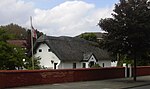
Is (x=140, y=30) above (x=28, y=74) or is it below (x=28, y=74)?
above

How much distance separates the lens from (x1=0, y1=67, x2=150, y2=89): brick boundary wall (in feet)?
87.8

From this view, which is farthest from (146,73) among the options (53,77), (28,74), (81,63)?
(28,74)

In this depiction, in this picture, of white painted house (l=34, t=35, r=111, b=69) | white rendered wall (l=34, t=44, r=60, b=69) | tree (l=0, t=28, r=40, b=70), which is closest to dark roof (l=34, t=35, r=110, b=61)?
white painted house (l=34, t=35, r=111, b=69)

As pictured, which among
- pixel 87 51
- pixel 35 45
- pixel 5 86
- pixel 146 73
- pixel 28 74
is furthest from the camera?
pixel 87 51

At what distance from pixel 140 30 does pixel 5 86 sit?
12685 millimetres

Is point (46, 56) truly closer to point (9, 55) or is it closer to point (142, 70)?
point (142, 70)

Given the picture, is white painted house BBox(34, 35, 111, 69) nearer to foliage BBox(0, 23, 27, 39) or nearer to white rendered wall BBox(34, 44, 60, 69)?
white rendered wall BBox(34, 44, 60, 69)

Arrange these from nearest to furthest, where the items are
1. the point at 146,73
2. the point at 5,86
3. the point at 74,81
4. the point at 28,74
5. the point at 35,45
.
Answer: the point at 5,86
the point at 28,74
the point at 74,81
the point at 146,73
the point at 35,45

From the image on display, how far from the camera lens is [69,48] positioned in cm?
6153

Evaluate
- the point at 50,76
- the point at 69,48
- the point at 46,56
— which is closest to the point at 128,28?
the point at 50,76

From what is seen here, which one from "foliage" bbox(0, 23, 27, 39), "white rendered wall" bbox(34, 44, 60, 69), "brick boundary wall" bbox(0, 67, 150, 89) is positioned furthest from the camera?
"foliage" bbox(0, 23, 27, 39)

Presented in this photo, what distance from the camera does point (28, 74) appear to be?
93.7ft

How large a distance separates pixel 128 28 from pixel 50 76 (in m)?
7.85

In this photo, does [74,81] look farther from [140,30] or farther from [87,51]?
[87,51]
